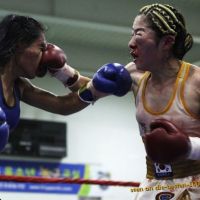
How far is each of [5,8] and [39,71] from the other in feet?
6.90

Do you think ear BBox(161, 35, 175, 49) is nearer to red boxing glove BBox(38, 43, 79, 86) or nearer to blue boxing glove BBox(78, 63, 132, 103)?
blue boxing glove BBox(78, 63, 132, 103)

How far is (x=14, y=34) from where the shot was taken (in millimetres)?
1762

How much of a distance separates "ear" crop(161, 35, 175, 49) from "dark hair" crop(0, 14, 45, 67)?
0.52 metres

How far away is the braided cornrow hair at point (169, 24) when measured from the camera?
4.94ft

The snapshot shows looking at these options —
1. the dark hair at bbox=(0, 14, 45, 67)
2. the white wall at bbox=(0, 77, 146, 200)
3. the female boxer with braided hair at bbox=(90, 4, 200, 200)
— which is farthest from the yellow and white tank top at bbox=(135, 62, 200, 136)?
the white wall at bbox=(0, 77, 146, 200)

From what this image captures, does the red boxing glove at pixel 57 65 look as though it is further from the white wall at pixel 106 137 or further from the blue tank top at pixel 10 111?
the white wall at pixel 106 137

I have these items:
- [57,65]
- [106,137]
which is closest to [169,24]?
[57,65]

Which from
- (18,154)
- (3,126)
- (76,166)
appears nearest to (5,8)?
(18,154)

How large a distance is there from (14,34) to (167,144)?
0.79 m

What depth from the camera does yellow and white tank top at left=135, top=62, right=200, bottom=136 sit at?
1.44m

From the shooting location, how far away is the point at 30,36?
5.84 ft

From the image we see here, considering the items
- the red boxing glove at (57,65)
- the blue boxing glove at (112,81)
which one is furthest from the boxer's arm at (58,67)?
the blue boxing glove at (112,81)

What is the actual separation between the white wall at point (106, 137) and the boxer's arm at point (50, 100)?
323 cm

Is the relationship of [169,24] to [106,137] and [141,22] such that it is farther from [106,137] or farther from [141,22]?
[106,137]
